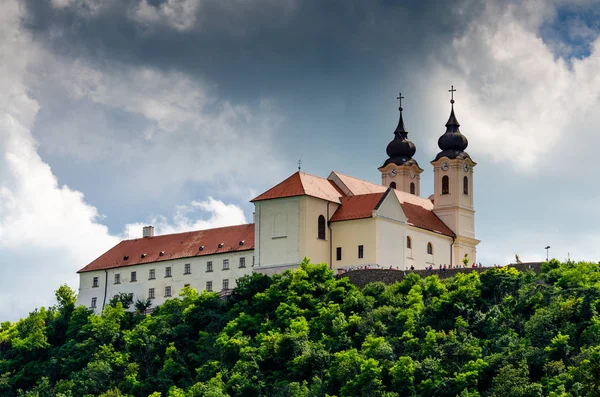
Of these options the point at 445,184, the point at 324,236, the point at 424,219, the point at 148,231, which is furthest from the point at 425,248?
the point at 148,231

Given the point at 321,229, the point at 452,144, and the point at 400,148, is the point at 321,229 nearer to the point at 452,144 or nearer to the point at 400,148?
the point at 452,144

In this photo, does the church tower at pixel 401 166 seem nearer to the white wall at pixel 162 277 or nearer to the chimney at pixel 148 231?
the white wall at pixel 162 277

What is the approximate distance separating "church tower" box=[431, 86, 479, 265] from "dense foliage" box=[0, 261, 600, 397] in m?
16.8

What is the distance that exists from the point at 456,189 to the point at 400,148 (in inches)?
307

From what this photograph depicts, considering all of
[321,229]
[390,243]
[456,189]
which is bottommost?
[390,243]

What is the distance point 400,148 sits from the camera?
376ft

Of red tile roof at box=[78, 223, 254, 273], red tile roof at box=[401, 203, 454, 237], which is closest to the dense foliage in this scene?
red tile roof at box=[78, 223, 254, 273]

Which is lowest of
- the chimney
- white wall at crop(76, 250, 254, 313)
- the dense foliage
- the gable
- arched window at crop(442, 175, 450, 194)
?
the dense foliage

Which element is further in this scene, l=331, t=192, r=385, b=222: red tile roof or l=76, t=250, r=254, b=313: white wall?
l=76, t=250, r=254, b=313: white wall

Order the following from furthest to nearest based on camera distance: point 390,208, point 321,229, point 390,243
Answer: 1. point 390,208
2. point 321,229
3. point 390,243

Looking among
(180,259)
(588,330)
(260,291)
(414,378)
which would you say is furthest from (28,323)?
(588,330)

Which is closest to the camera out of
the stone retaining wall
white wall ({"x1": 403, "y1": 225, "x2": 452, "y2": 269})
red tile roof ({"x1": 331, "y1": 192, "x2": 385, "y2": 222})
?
the stone retaining wall

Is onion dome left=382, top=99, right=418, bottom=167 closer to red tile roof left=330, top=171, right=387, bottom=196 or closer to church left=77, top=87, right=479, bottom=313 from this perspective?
church left=77, top=87, right=479, bottom=313

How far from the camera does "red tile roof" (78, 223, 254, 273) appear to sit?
347ft
